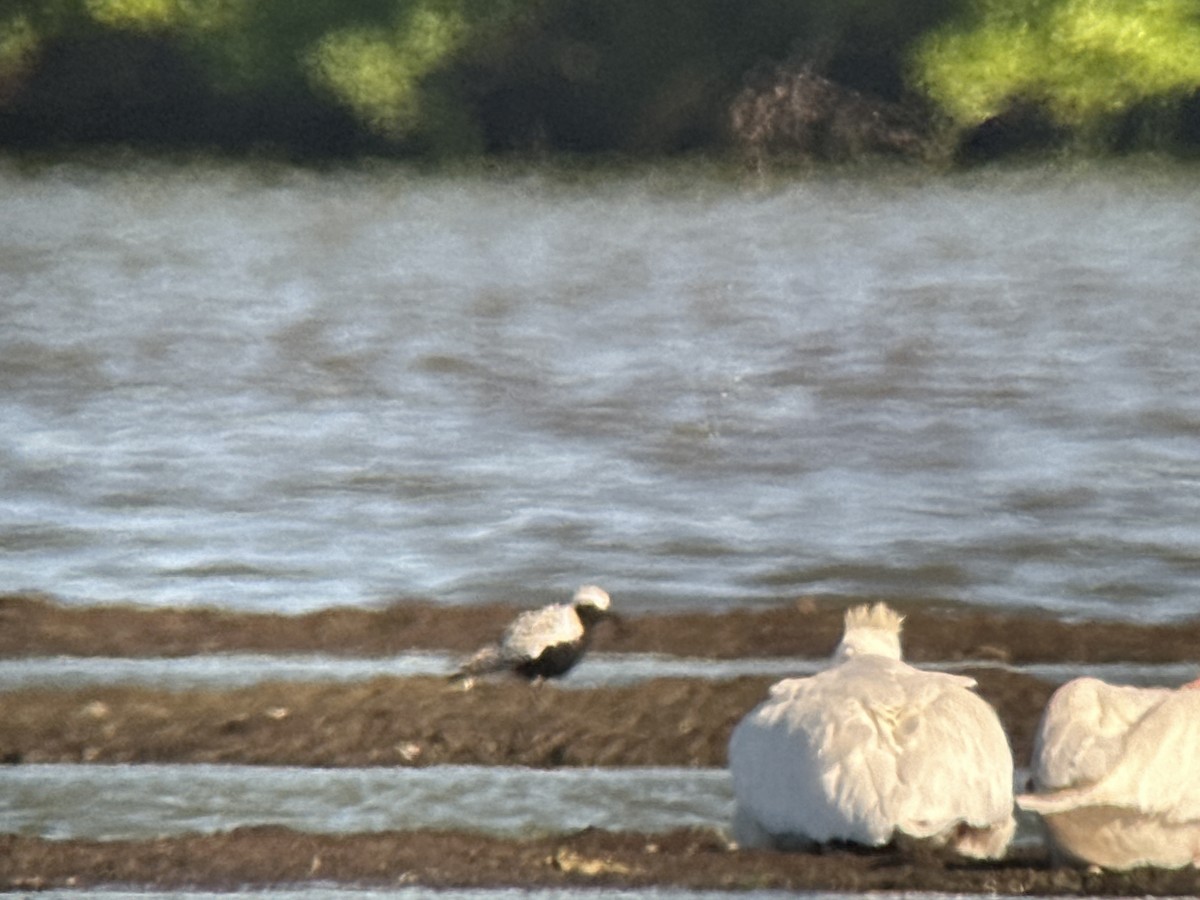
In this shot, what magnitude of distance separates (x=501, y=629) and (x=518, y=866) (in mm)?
2087

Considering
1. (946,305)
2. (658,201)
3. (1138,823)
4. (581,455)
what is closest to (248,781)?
(1138,823)

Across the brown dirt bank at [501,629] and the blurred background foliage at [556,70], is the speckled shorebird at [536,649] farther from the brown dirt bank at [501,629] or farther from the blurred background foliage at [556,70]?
the blurred background foliage at [556,70]

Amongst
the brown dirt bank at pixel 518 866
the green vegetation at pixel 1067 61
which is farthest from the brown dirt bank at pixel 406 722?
the green vegetation at pixel 1067 61

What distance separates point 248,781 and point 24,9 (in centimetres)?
1177

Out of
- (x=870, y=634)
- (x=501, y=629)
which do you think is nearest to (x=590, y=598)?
(x=501, y=629)

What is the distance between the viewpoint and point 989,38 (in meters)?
15.1

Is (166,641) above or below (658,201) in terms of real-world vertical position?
below

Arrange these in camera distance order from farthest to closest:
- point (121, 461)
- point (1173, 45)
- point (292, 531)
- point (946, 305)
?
point (1173, 45) < point (946, 305) < point (121, 461) < point (292, 531)

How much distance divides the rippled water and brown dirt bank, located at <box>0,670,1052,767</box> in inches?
46.7

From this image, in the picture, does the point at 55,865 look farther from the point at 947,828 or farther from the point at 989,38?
the point at 989,38

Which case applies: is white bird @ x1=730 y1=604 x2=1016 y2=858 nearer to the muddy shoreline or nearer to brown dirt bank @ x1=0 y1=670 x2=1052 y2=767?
the muddy shoreline

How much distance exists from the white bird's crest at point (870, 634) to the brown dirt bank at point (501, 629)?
1.33m

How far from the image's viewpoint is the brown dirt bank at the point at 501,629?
620 cm

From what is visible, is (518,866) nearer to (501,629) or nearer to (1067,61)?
(501,629)
